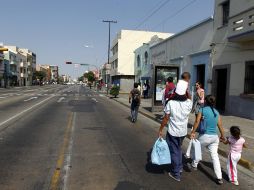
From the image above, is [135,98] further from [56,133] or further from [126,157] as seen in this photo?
[126,157]

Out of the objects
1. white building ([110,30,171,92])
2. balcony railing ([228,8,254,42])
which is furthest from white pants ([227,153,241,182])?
white building ([110,30,171,92])

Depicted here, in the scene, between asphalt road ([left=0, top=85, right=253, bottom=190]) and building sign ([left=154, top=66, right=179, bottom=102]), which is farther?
building sign ([left=154, top=66, right=179, bottom=102])

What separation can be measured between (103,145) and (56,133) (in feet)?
8.49

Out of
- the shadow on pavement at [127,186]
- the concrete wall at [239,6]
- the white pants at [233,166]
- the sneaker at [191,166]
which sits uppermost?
the concrete wall at [239,6]

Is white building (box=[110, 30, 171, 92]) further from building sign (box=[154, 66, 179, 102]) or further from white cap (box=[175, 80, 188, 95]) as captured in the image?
white cap (box=[175, 80, 188, 95])

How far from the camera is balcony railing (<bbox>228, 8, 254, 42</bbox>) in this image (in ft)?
50.3

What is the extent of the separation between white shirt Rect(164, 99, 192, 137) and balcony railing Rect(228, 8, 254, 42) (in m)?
Answer: 9.96

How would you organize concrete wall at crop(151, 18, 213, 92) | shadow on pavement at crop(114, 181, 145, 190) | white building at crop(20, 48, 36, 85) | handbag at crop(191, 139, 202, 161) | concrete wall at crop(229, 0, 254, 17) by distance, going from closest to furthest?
shadow on pavement at crop(114, 181, 145, 190) < handbag at crop(191, 139, 202, 161) < concrete wall at crop(229, 0, 254, 17) < concrete wall at crop(151, 18, 213, 92) < white building at crop(20, 48, 36, 85)

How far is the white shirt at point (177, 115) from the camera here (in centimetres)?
642

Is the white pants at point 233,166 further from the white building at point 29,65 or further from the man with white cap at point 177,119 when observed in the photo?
the white building at point 29,65

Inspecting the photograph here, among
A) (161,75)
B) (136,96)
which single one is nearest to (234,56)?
(161,75)

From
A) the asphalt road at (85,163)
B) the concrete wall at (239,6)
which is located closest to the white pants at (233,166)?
the asphalt road at (85,163)

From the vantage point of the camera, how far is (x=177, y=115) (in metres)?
6.42

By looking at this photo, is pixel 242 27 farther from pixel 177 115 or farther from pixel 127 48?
pixel 127 48
